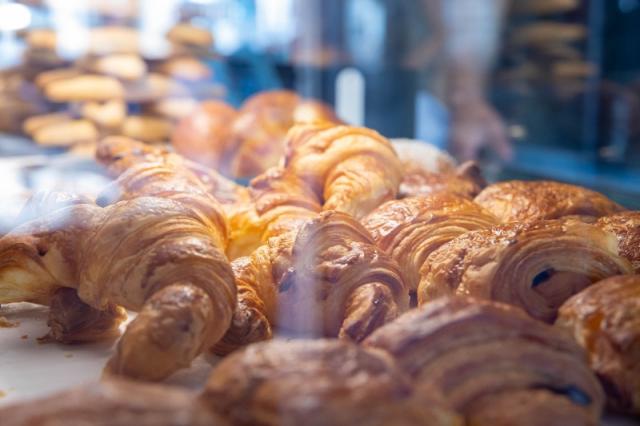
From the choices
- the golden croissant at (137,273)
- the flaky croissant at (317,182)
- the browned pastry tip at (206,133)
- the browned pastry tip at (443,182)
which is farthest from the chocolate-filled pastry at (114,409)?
the browned pastry tip at (206,133)

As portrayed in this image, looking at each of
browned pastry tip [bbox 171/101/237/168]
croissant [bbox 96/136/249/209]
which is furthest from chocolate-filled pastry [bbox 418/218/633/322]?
browned pastry tip [bbox 171/101/237/168]

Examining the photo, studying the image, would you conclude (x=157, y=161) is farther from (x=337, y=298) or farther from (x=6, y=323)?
(x=337, y=298)

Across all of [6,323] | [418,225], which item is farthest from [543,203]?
[6,323]

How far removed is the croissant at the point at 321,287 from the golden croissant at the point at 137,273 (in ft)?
0.58

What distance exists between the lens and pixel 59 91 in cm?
437

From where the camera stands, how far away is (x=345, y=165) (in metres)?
2.26

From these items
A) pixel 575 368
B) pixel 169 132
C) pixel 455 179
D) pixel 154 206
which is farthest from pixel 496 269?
pixel 169 132

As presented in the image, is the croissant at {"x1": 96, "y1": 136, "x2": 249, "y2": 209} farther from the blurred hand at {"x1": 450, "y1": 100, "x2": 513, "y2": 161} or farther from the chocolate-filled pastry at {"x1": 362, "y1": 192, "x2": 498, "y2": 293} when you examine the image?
the blurred hand at {"x1": 450, "y1": 100, "x2": 513, "y2": 161}

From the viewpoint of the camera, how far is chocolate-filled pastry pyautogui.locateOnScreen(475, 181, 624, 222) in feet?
6.34

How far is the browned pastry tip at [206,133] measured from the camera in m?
3.95

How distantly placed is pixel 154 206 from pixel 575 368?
0.88 m

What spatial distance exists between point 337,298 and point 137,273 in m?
0.42

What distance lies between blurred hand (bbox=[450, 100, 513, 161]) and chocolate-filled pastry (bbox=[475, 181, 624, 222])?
2372mm

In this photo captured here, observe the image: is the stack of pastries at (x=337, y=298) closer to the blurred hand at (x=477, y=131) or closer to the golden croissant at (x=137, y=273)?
the golden croissant at (x=137, y=273)
